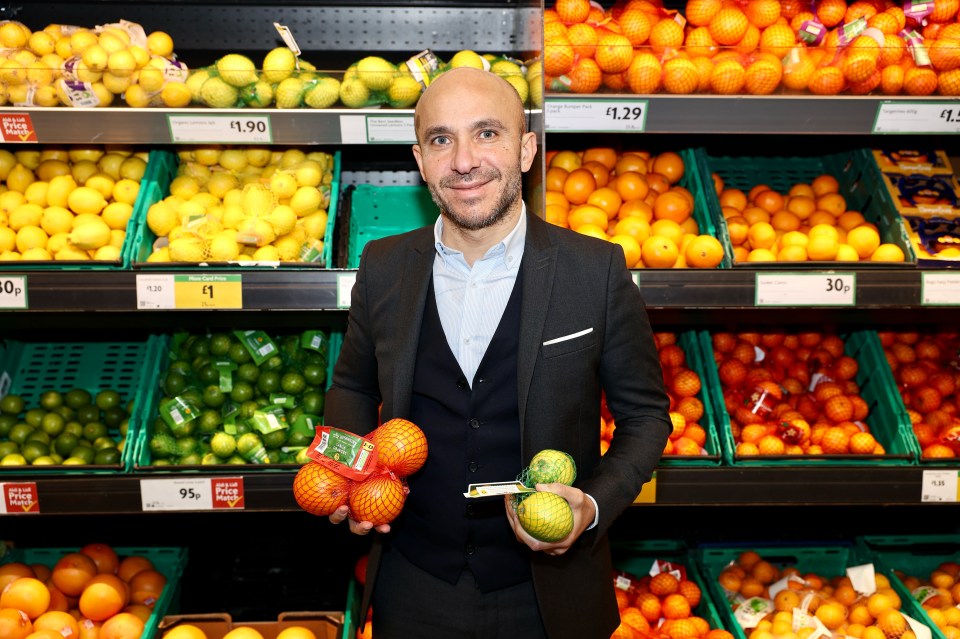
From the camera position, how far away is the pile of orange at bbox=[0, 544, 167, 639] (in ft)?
7.06

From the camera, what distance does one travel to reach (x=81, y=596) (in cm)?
231

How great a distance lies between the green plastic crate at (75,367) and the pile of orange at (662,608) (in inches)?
67.8

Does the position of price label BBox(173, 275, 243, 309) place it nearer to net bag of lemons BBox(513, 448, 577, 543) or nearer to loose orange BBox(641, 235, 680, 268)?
net bag of lemons BBox(513, 448, 577, 543)

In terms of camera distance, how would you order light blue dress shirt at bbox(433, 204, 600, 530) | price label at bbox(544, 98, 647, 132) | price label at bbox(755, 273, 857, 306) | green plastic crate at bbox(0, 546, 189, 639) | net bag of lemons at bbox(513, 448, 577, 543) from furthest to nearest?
green plastic crate at bbox(0, 546, 189, 639)
price label at bbox(755, 273, 857, 306)
price label at bbox(544, 98, 647, 132)
light blue dress shirt at bbox(433, 204, 600, 530)
net bag of lemons at bbox(513, 448, 577, 543)

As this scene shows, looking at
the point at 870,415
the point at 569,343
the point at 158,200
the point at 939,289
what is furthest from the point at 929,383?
the point at 158,200

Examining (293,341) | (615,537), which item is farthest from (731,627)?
(293,341)

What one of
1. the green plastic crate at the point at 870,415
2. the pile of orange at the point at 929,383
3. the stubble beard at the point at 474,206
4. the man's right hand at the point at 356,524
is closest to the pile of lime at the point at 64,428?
the man's right hand at the point at 356,524

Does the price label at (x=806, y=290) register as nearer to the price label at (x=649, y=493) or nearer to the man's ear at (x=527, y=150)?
the price label at (x=649, y=493)

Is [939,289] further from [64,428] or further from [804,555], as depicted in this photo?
[64,428]

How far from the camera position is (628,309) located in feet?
5.33

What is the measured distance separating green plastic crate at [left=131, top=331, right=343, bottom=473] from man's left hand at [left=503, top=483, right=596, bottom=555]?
0.91m

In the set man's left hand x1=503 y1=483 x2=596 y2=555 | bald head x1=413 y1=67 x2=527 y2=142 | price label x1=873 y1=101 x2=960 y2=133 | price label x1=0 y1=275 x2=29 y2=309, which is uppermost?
bald head x1=413 y1=67 x2=527 y2=142

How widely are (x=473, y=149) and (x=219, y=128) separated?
31.4 inches

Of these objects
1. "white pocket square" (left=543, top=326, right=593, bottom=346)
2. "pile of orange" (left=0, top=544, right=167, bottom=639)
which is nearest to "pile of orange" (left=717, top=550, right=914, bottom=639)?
"white pocket square" (left=543, top=326, right=593, bottom=346)
